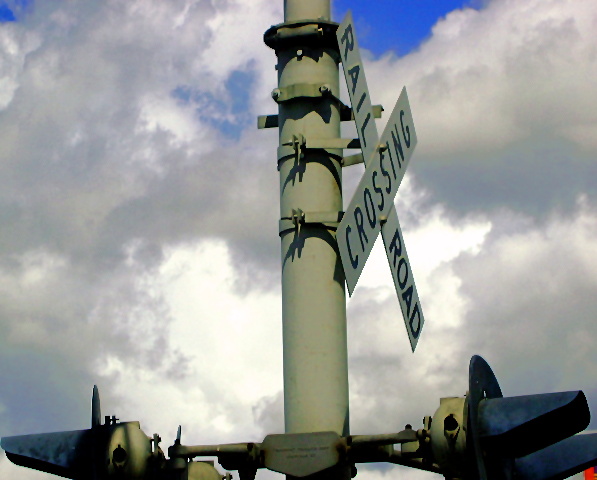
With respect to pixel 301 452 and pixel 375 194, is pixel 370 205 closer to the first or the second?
pixel 375 194

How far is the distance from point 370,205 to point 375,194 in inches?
4.4

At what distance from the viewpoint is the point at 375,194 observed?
10211 mm

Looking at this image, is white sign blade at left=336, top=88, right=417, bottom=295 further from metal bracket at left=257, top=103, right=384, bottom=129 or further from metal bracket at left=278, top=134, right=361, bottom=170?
metal bracket at left=257, top=103, right=384, bottom=129

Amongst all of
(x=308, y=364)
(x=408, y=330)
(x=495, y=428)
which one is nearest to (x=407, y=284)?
(x=408, y=330)

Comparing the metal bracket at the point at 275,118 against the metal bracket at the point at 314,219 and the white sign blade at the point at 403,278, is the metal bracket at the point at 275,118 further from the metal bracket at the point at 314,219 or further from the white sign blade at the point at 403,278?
the white sign blade at the point at 403,278

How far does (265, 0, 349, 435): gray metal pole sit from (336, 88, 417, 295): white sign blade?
487mm

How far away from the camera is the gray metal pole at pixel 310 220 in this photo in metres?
10.3

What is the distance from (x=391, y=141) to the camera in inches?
411

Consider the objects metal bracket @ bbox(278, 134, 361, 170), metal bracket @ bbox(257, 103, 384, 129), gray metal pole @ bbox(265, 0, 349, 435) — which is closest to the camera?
gray metal pole @ bbox(265, 0, 349, 435)

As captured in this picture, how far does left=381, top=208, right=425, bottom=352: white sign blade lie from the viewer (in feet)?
32.9

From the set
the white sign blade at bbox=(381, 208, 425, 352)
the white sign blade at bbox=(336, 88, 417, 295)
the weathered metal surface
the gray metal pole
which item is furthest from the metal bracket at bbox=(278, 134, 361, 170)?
the weathered metal surface

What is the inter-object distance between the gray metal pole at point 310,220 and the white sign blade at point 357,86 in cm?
44

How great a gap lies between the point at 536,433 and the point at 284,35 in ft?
15.9

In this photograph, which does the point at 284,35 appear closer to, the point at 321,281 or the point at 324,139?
the point at 324,139
